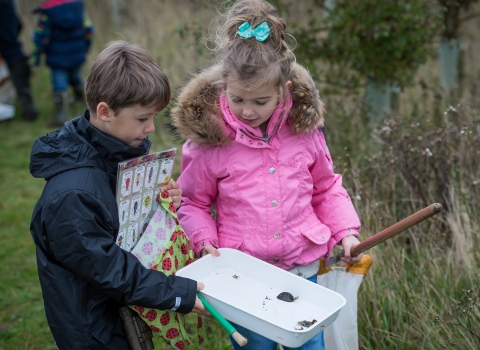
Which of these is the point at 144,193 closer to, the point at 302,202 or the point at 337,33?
the point at 302,202

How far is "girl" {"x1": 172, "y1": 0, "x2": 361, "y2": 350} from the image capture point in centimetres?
226

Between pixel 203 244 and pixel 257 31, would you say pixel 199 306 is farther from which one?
pixel 257 31

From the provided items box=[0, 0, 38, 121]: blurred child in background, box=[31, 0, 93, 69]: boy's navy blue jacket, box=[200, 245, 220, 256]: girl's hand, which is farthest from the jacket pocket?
box=[0, 0, 38, 121]: blurred child in background

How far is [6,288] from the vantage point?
12.7ft

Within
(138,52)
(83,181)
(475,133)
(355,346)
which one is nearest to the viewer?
(83,181)

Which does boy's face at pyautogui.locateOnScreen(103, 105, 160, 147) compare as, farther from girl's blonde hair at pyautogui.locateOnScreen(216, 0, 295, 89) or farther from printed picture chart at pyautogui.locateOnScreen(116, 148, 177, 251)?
girl's blonde hair at pyautogui.locateOnScreen(216, 0, 295, 89)

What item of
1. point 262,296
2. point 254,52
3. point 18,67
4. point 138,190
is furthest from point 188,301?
point 18,67

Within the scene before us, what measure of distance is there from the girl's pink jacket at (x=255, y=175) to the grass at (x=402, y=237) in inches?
13.4

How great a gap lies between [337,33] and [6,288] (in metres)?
2.96

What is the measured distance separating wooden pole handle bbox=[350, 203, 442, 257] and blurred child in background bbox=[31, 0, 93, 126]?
226 inches

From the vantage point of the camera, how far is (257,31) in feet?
7.35

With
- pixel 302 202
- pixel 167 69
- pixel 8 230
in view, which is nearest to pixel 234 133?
pixel 302 202

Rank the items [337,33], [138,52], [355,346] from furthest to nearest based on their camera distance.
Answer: [337,33] < [355,346] < [138,52]

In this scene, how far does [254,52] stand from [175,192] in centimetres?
60
